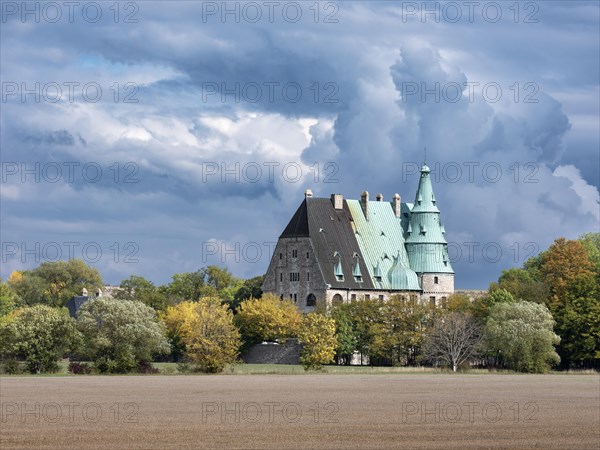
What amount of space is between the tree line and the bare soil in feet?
84.7

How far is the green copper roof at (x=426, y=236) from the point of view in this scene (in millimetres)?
188500

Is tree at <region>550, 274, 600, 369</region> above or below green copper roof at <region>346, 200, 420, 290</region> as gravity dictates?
below

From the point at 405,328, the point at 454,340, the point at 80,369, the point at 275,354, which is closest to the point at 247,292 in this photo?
the point at 275,354

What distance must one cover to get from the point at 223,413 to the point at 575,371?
73.7 meters

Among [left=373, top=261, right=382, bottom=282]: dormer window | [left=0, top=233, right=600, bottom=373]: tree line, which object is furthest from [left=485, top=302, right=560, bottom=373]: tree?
[left=373, top=261, right=382, bottom=282]: dormer window

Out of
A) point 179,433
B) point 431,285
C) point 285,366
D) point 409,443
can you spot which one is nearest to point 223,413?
point 179,433

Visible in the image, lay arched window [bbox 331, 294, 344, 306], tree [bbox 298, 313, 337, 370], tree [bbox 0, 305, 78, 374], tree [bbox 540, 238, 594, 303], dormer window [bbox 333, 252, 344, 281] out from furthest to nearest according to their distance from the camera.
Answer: dormer window [bbox 333, 252, 344, 281]
arched window [bbox 331, 294, 344, 306]
tree [bbox 540, 238, 594, 303]
tree [bbox 298, 313, 337, 370]
tree [bbox 0, 305, 78, 374]

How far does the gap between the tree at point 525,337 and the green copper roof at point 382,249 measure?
53429 millimetres

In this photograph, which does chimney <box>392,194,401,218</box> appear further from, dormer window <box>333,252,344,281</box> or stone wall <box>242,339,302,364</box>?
stone wall <box>242,339,302,364</box>

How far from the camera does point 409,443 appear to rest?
153ft

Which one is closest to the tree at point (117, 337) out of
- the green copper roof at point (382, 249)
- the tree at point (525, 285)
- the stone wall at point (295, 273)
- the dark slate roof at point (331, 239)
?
the tree at point (525, 285)

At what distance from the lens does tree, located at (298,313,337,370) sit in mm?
133875

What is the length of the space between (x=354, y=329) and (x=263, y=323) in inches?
447

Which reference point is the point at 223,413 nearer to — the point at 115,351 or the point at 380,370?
the point at 115,351
